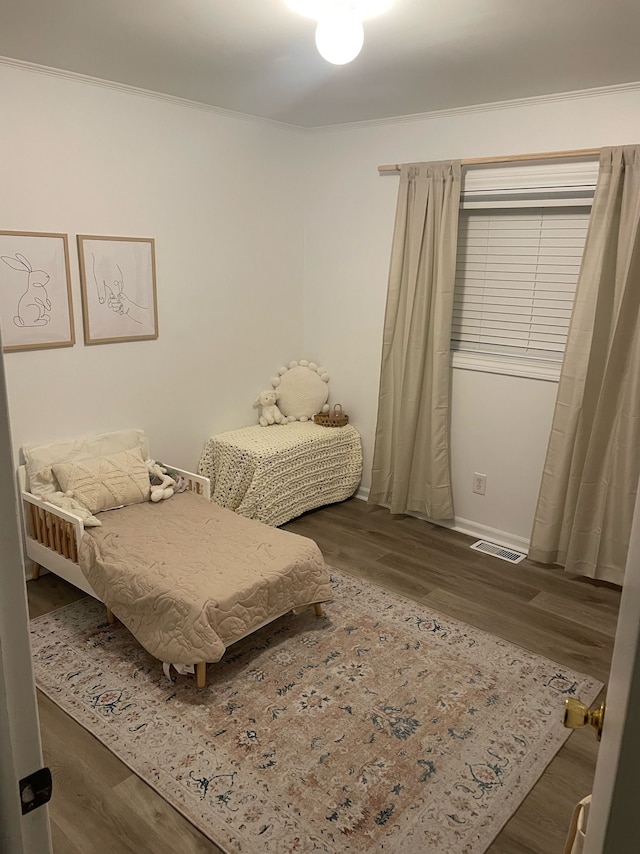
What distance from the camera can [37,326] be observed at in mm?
3188

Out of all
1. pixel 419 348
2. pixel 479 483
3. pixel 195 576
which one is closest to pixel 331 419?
pixel 419 348

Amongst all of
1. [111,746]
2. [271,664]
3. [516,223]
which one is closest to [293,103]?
[516,223]

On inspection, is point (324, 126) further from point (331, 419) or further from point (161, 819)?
point (161, 819)

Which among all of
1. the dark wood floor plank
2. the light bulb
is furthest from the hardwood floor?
the light bulb

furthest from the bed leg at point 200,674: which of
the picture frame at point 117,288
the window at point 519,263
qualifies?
the window at point 519,263

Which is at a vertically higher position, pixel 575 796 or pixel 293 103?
pixel 293 103

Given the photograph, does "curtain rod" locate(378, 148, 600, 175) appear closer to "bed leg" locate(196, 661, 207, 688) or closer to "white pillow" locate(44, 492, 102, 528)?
"white pillow" locate(44, 492, 102, 528)

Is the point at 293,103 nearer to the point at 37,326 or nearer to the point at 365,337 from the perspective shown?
the point at 365,337

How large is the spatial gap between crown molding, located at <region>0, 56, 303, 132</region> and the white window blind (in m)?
1.45

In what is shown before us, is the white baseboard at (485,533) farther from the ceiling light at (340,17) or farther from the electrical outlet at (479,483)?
the ceiling light at (340,17)

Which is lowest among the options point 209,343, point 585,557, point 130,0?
point 585,557

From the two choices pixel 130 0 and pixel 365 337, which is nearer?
pixel 130 0

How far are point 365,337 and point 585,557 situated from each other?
6.38 ft

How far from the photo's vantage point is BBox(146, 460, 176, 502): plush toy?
3.43 meters
